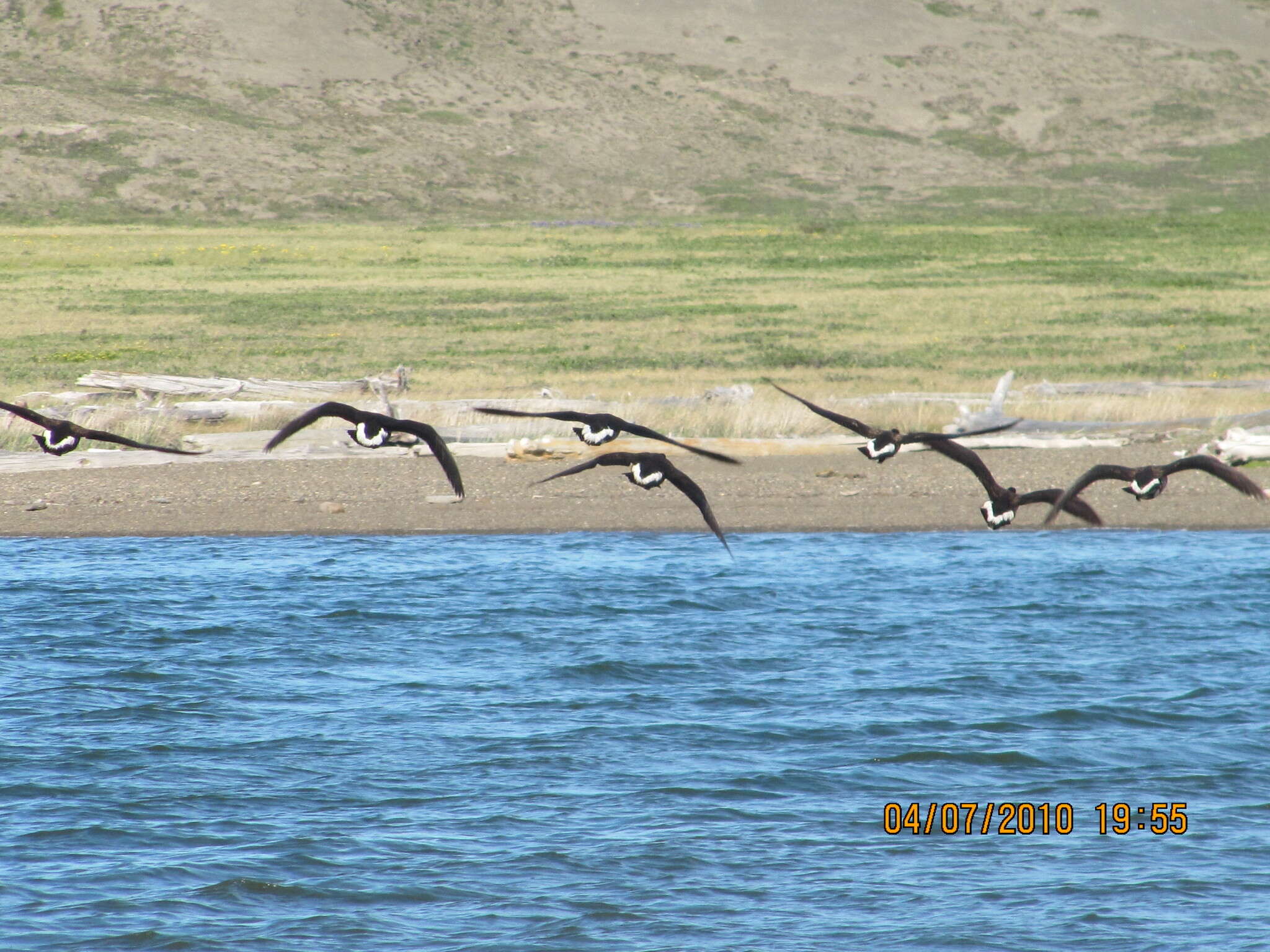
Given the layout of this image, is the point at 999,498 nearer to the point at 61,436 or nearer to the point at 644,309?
the point at 61,436

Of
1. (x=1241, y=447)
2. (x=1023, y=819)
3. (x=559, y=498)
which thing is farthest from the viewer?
(x=559, y=498)

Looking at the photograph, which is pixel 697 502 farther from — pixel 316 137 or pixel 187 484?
pixel 316 137

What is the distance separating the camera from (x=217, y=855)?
13.3 m

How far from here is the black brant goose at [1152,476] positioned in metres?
6.62

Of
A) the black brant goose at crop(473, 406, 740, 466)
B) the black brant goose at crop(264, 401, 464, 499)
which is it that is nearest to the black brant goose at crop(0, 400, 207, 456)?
the black brant goose at crop(264, 401, 464, 499)

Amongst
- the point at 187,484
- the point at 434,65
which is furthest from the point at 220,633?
the point at 434,65

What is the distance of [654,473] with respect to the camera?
790 centimetres

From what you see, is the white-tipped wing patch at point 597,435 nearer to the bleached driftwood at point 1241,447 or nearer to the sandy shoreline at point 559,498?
the bleached driftwood at point 1241,447

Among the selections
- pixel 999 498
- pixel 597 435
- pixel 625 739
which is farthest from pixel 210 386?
pixel 999 498

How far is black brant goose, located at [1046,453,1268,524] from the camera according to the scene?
21.7 ft

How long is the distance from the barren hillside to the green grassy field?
1419 inches

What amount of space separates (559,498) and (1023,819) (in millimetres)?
12255

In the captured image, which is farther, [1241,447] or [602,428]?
[1241,447]

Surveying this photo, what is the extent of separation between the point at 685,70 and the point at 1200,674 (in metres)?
145
